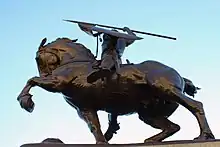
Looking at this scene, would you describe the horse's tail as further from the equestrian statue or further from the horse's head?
the horse's head

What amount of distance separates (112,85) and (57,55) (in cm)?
104

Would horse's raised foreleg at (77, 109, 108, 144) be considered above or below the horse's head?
below

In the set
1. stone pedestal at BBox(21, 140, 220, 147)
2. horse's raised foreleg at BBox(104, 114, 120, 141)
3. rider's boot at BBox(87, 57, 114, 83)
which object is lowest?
stone pedestal at BBox(21, 140, 220, 147)

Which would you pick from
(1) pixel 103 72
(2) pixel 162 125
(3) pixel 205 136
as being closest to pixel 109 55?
(1) pixel 103 72

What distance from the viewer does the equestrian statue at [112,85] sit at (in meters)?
8.44

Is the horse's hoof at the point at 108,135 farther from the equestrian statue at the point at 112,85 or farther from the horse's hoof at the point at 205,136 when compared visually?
the horse's hoof at the point at 205,136

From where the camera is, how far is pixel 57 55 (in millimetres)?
9023

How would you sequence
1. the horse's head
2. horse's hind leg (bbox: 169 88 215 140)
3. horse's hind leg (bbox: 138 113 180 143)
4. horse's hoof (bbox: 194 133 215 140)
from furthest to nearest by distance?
the horse's head
horse's hind leg (bbox: 138 113 180 143)
horse's hind leg (bbox: 169 88 215 140)
horse's hoof (bbox: 194 133 215 140)

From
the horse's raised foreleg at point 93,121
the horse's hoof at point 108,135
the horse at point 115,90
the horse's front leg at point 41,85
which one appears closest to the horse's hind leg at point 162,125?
the horse at point 115,90

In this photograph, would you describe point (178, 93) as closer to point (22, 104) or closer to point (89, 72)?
point (89, 72)

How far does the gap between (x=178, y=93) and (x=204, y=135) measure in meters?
0.70

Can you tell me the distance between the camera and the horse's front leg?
835cm

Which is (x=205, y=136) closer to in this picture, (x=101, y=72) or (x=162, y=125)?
(x=162, y=125)

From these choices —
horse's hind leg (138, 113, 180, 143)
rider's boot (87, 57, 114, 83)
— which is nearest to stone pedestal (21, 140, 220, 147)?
horse's hind leg (138, 113, 180, 143)
